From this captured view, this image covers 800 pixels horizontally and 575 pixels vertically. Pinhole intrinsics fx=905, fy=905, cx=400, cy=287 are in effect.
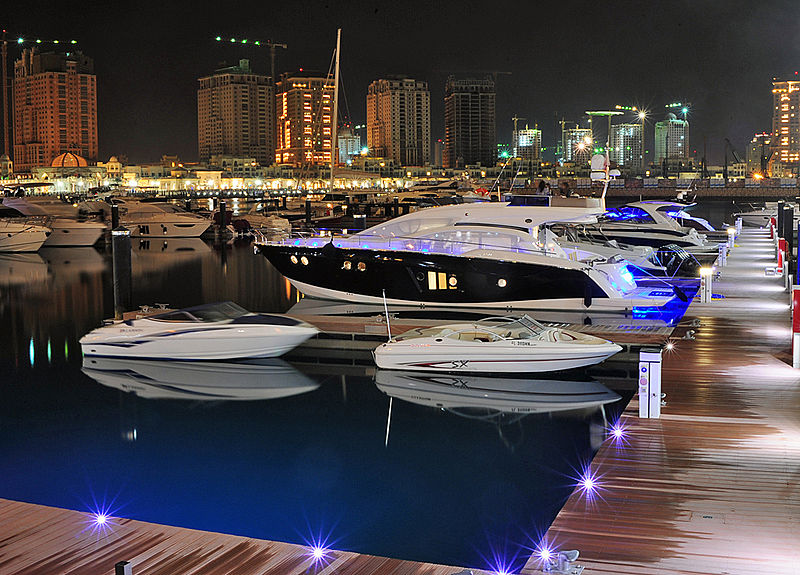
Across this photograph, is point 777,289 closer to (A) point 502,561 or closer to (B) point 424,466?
Answer: (B) point 424,466

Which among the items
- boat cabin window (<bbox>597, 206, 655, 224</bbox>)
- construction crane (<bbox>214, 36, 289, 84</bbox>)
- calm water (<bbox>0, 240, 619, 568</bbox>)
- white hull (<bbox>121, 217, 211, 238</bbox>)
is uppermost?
construction crane (<bbox>214, 36, 289, 84</bbox>)

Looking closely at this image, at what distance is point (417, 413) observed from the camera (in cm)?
1476

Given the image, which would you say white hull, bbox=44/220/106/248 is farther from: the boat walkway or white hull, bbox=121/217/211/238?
the boat walkway

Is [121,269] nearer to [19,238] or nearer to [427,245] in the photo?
[427,245]

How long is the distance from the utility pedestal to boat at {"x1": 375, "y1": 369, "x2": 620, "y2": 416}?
146 inches

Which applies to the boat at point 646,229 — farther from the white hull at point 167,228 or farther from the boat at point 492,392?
the white hull at point 167,228

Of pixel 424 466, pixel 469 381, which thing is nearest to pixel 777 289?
pixel 469 381

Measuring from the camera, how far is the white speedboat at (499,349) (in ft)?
51.8

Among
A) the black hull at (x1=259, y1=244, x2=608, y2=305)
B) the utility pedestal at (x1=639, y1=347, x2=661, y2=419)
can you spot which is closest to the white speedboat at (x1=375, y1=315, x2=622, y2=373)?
the utility pedestal at (x1=639, y1=347, x2=661, y2=419)

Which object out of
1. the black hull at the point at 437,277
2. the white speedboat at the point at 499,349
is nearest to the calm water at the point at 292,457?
the white speedboat at the point at 499,349

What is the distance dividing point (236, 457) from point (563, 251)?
1267cm

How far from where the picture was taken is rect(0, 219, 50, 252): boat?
4912cm

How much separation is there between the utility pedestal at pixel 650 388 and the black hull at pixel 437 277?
11.4 m

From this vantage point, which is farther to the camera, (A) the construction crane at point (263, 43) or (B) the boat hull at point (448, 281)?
(A) the construction crane at point (263, 43)
